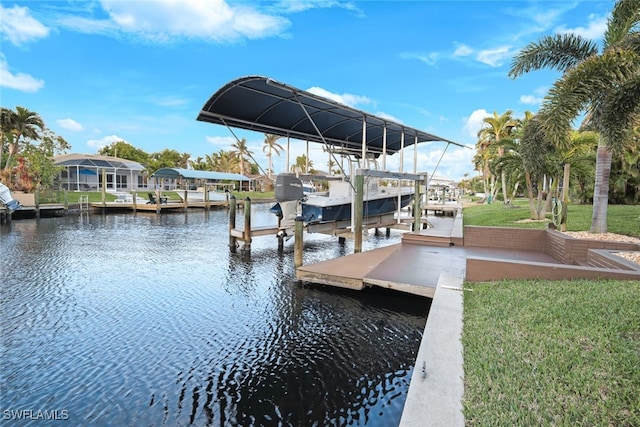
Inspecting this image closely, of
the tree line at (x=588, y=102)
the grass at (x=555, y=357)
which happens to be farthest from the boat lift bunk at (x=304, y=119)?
the grass at (x=555, y=357)

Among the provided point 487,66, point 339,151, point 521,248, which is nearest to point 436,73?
point 487,66

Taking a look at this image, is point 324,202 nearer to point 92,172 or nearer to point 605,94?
point 605,94

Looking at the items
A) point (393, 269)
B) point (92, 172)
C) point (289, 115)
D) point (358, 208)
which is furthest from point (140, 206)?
point (393, 269)

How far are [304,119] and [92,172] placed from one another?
37.5 m

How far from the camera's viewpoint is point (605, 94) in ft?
25.0

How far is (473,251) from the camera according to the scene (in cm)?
957

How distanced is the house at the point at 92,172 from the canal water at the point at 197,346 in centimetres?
3186

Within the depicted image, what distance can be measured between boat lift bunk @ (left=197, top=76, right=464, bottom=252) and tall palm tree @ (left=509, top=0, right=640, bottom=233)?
4602 mm

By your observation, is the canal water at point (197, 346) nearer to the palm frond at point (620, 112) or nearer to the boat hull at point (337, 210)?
the boat hull at point (337, 210)

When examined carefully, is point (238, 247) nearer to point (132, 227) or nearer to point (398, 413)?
point (132, 227)

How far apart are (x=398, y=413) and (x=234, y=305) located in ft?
14.7

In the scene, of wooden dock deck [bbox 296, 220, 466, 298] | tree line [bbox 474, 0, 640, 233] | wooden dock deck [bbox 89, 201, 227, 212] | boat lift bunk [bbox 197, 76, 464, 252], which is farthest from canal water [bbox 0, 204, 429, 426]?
wooden dock deck [bbox 89, 201, 227, 212]

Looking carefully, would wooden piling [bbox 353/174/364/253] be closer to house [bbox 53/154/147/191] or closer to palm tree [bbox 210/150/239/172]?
house [bbox 53/154/147/191]

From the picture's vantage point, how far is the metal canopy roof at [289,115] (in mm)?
8635
